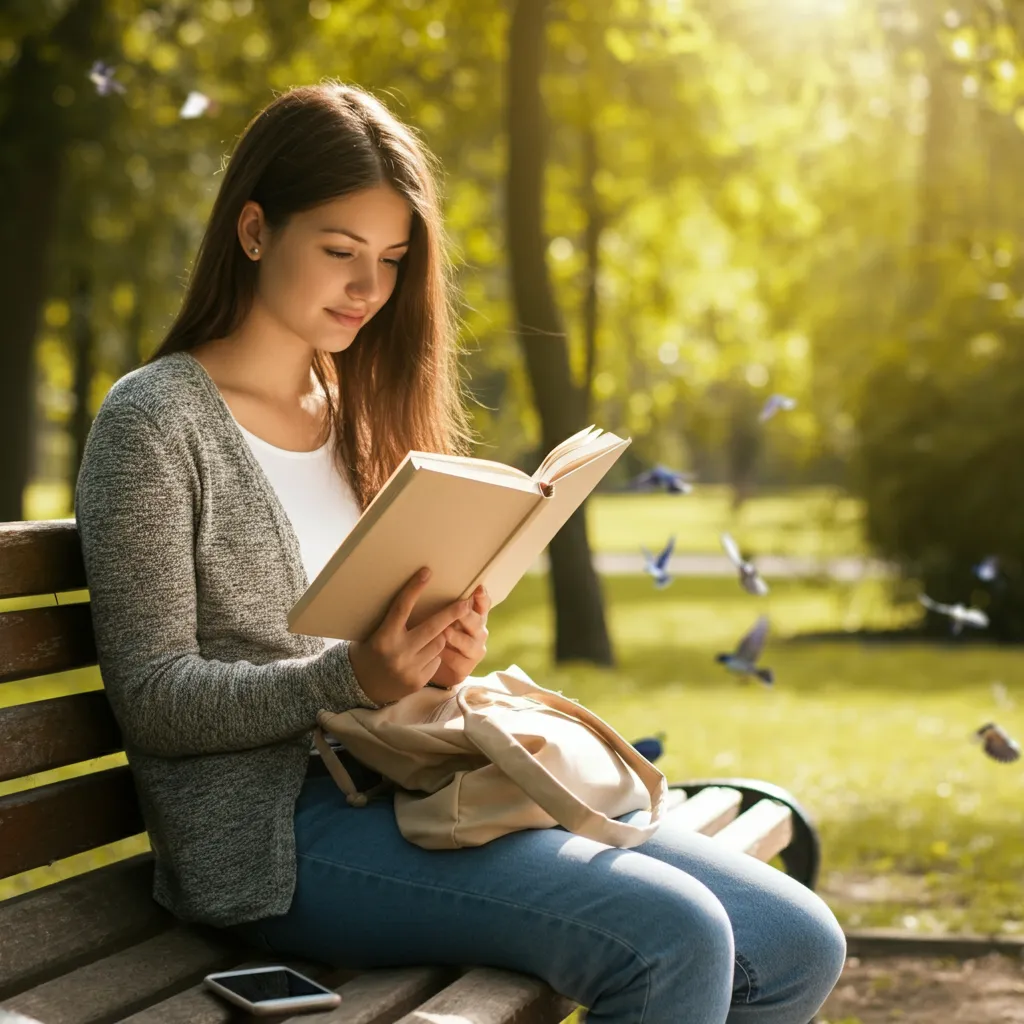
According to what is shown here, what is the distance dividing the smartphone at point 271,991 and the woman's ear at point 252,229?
1188mm

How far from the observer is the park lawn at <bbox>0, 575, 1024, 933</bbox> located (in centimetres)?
501

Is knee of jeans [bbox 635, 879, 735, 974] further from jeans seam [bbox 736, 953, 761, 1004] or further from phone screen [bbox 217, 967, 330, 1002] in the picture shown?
phone screen [bbox 217, 967, 330, 1002]

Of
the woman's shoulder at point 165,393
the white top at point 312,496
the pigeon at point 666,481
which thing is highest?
the woman's shoulder at point 165,393

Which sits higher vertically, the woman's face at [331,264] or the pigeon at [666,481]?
the woman's face at [331,264]

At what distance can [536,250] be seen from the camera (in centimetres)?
982

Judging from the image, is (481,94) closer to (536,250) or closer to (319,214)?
(536,250)

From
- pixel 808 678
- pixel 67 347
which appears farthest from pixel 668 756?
pixel 67 347

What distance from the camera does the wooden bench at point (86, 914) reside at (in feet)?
7.12

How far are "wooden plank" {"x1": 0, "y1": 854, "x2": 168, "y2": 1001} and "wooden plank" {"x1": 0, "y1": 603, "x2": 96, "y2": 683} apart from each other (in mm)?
364

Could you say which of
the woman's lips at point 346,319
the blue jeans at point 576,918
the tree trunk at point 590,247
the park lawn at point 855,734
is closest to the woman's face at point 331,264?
the woman's lips at point 346,319

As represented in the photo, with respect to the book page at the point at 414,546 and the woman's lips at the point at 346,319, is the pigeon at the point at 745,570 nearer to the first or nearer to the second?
the woman's lips at the point at 346,319

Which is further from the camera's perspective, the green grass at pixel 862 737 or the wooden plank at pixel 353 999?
the green grass at pixel 862 737

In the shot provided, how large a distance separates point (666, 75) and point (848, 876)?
740cm

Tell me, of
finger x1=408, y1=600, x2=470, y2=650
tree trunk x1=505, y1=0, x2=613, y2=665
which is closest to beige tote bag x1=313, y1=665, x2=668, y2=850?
finger x1=408, y1=600, x2=470, y2=650
